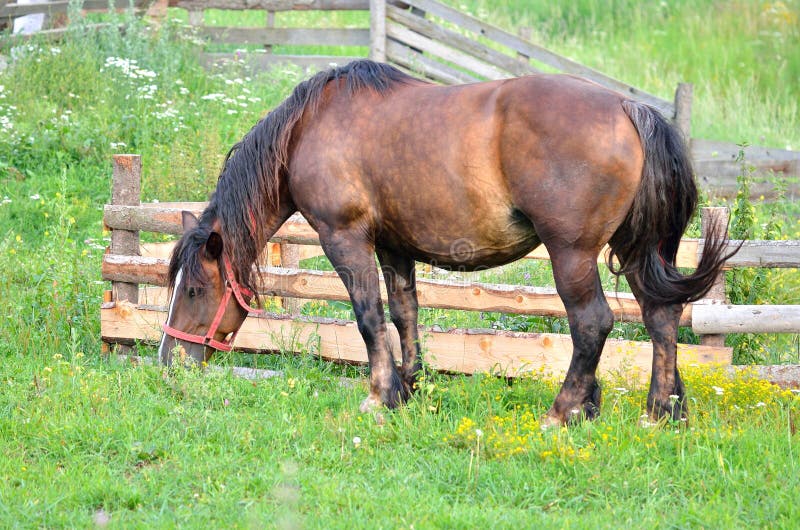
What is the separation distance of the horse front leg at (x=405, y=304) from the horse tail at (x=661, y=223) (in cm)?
135

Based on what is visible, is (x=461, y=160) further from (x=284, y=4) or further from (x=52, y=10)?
(x=52, y=10)

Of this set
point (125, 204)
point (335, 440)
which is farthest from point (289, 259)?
point (335, 440)

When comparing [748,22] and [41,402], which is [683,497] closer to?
[41,402]

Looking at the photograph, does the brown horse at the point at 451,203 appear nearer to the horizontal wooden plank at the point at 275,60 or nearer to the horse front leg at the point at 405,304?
the horse front leg at the point at 405,304

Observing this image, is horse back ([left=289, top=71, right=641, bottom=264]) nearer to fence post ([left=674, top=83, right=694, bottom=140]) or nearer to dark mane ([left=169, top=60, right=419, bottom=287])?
dark mane ([left=169, top=60, right=419, bottom=287])

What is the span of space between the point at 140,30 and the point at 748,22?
38.7ft

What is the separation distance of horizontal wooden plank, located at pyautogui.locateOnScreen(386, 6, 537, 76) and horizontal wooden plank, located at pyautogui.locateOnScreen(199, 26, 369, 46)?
0.68 metres

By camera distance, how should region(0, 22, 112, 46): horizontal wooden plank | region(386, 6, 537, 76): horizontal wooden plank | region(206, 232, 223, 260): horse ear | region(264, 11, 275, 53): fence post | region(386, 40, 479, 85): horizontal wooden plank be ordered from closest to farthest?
region(206, 232, 223, 260): horse ear, region(0, 22, 112, 46): horizontal wooden plank, region(386, 6, 537, 76): horizontal wooden plank, region(386, 40, 479, 85): horizontal wooden plank, region(264, 11, 275, 53): fence post

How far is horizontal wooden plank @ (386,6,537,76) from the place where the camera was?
12773 millimetres

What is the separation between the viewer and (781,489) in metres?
Answer: 3.94

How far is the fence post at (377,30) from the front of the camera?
12.8m

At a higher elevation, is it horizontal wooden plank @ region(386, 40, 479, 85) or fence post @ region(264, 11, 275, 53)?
fence post @ region(264, 11, 275, 53)

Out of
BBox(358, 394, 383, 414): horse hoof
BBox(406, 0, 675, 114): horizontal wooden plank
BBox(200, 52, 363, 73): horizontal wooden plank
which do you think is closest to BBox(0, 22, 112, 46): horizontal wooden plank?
BBox(200, 52, 363, 73): horizontal wooden plank

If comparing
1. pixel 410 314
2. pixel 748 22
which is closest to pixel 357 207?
pixel 410 314
